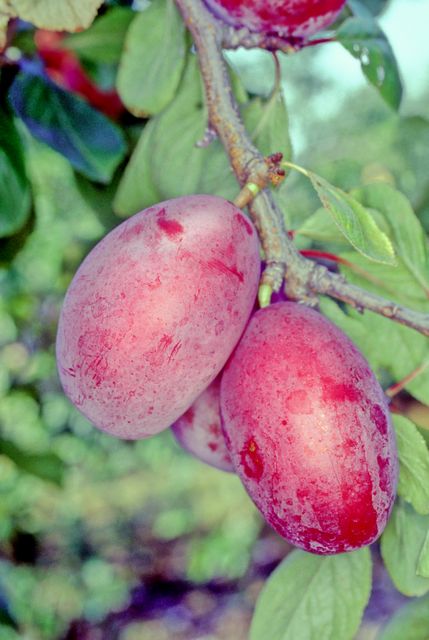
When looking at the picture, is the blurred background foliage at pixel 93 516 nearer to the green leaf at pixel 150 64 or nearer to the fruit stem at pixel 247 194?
the green leaf at pixel 150 64

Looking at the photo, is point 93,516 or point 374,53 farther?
point 93,516

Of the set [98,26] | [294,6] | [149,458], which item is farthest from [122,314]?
[149,458]

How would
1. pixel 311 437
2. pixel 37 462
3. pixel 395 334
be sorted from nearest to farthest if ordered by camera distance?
pixel 311 437 → pixel 395 334 → pixel 37 462

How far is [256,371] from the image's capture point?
1.91 ft

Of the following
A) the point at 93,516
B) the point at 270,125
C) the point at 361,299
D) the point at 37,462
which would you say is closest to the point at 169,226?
the point at 361,299

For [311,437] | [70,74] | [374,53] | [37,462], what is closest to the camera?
[311,437]

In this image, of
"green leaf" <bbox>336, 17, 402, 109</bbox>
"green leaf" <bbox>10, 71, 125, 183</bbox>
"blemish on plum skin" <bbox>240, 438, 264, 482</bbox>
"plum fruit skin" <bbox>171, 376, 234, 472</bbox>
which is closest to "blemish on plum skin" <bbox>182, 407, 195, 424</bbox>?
"plum fruit skin" <bbox>171, 376, 234, 472</bbox>

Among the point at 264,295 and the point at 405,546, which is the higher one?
the point at 264,295

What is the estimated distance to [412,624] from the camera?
2.56 feet

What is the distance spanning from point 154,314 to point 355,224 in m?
0.18

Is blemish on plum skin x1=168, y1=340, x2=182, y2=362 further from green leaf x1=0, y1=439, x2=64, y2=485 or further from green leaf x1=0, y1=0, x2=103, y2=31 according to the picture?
green leaf x1=0, y1=439, x2=64, y2=485

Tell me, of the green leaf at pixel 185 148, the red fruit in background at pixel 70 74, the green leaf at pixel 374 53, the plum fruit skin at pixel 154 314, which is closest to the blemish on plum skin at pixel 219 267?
the plum fruit skin at pixel 154 314

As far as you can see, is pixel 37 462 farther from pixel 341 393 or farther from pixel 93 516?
pixel 93 516

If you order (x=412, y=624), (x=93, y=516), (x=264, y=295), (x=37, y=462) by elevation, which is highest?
(x=264, y=295)
